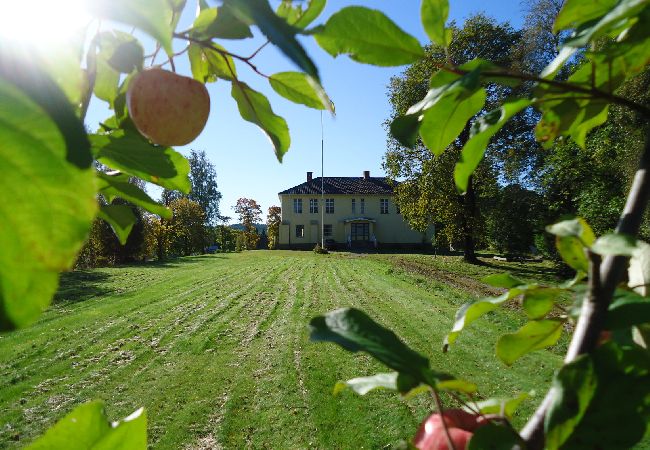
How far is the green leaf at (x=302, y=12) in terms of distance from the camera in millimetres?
520

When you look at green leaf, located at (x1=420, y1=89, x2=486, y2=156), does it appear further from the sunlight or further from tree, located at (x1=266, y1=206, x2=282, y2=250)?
tree, located at (x1=266, y1=206, x2=282, y2=250)

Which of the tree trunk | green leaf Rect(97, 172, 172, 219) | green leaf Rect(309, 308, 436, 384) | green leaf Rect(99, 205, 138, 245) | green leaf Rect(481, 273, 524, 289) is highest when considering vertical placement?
the tree trunk

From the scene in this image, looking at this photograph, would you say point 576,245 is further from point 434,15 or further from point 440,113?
point 434,15

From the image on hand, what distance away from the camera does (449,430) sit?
50 centimetres

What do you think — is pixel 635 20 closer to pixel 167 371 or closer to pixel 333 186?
pixel 167 371

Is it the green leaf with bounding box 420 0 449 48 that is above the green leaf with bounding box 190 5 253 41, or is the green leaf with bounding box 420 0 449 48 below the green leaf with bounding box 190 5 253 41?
above

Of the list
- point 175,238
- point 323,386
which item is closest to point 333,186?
point 175,238

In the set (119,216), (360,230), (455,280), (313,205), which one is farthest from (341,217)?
(119,216)

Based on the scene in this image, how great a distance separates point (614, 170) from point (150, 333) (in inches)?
465

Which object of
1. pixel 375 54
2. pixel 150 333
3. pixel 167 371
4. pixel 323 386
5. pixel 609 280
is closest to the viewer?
pixel 609 280

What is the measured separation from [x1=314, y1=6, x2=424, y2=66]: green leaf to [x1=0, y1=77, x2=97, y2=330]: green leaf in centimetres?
36

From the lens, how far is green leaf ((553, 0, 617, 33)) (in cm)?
50

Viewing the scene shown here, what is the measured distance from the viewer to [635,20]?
0.44 meters

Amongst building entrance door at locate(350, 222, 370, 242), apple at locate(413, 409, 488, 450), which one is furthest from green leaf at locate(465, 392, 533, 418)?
building entrance door at locate(350, 222, 370, 242)
